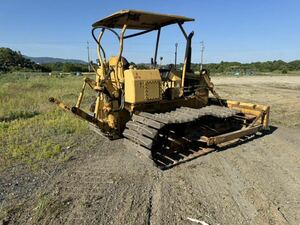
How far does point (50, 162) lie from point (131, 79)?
7.62 feet

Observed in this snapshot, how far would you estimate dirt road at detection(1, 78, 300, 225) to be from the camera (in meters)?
3.71

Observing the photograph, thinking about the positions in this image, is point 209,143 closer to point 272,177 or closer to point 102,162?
point 272,177

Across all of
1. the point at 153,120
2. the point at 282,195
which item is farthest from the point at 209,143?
the point at 282,195

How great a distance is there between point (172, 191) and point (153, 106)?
7.80 ft

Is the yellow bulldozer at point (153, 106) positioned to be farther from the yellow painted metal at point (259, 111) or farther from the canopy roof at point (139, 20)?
the yellow painted metal at point (259, 111)

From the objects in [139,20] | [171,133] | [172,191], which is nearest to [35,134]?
[171,133]

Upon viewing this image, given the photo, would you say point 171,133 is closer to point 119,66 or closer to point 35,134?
point 119,66

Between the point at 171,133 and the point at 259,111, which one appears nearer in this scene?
the point at 171,133

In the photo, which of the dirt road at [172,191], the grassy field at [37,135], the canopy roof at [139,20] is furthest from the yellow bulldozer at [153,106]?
the grassy field at [37,135]

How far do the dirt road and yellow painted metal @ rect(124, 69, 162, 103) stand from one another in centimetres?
122

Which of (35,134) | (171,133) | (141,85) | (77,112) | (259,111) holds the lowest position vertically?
(35,134)

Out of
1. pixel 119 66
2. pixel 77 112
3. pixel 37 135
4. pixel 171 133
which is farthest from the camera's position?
pixel 37 135

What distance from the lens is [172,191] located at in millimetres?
4461

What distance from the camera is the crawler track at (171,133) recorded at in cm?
539
